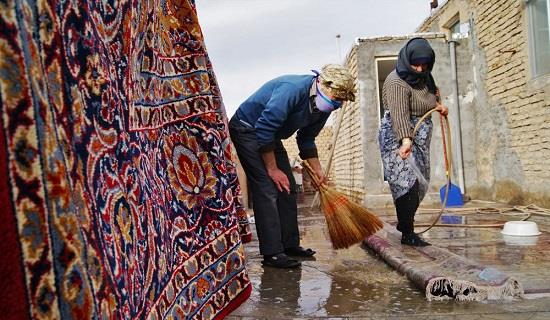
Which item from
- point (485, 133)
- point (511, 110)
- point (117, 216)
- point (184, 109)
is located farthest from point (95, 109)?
point (485, 133)

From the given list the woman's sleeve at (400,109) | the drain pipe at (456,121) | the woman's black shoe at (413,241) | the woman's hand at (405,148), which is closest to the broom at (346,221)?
the woman's black shoe at (413,241)

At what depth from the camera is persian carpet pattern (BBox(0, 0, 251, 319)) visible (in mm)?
897

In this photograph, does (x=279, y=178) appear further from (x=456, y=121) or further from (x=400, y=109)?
(x=456, y=121)

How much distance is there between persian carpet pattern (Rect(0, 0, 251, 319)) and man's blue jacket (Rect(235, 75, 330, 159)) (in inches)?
39.4

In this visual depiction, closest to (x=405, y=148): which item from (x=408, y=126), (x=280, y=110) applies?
(x=408, y=126)

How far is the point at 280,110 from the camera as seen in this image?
3084mm

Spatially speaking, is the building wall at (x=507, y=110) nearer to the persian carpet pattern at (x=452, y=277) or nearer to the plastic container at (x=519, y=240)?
the plastic container at (x=519, y=240)

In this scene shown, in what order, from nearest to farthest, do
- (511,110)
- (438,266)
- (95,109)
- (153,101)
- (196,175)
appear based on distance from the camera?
(95,109) → (153,101) → (196,175) → (438,266) → (511,110)

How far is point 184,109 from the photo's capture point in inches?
76.7

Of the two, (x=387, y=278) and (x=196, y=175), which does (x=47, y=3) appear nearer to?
(x=196, y=175)

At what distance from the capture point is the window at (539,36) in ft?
23.3

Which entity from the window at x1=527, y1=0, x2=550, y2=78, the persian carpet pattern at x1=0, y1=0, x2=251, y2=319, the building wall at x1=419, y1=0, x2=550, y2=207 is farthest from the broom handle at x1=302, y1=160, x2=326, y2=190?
the window at x1=527, y1=0, x2=550, y2=78

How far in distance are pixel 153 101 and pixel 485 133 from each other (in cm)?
838

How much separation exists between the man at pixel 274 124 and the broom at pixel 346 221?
1.11 feet
